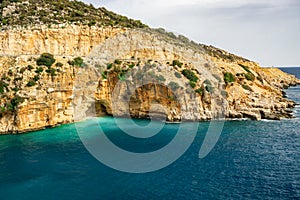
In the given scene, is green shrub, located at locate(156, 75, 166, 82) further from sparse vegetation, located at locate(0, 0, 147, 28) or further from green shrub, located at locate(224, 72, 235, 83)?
sparse vegetation, located at locate(0, 0, 147, 28)

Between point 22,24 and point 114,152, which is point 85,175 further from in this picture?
point 22,24

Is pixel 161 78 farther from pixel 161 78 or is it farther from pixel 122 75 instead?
pixel 122 75

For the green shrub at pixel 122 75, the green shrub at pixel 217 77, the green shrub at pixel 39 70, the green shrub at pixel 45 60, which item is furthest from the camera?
the green shrub at pixel 217 77

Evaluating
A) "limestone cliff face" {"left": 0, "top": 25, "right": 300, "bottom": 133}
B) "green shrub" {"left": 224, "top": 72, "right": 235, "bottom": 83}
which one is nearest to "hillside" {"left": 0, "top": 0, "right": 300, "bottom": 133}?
"green shrub" {"left": 224, "top": 72, "right": 235, "bottom": 83}

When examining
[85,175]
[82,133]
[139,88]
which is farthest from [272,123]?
[85,175]

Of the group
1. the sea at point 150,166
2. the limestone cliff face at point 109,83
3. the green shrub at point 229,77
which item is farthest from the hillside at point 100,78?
the sea at point 150,166

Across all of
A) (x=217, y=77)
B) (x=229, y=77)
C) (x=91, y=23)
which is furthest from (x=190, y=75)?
(x=91, y=23)

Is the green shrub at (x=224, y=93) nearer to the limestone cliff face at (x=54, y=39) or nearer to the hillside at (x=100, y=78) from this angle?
the hillside at (x=100, y=78)
